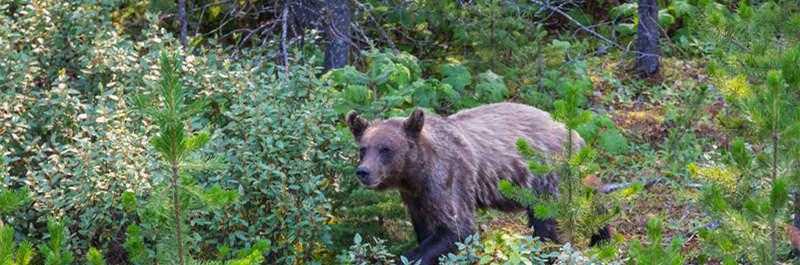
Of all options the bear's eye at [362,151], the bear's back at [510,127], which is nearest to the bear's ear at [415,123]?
the bear's eye at [362,151]

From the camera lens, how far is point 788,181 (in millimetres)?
6328

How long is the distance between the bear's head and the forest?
6cm

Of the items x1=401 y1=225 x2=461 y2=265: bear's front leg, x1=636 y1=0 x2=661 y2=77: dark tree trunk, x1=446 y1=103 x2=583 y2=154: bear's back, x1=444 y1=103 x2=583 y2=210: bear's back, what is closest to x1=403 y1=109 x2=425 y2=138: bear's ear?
x1=444 y1=103 x2=583 y2=210: bear's back

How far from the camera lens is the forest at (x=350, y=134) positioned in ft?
20.7

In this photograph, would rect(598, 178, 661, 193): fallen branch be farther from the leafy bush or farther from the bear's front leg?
the leafy bush

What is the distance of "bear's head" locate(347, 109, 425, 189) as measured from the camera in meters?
8.46

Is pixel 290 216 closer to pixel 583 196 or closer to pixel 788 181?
pixel 583 196

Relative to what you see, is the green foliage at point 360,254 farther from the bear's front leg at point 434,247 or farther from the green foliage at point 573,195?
the green foliage at point 573,195

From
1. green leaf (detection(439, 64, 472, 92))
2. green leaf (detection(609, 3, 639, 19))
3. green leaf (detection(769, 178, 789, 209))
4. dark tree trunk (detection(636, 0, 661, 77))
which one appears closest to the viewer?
green leaf (detection(769, 178, 789, 209))

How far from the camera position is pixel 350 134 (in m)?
9.04

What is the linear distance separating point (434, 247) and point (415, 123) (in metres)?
0.80

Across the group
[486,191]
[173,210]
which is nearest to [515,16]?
[486,191]

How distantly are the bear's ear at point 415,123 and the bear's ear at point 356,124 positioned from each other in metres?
0.28

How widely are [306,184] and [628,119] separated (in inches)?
197
